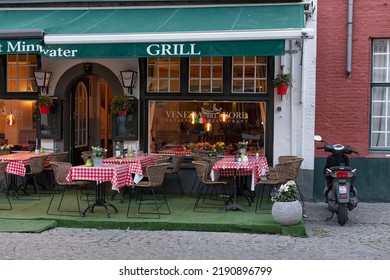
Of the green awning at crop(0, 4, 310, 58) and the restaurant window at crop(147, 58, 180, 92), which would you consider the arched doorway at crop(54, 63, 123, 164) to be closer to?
the restaurant window at crop(147, 58, 180, 92)

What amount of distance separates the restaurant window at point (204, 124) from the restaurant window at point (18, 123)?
2.96m

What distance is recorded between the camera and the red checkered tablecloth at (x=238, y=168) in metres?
9.46

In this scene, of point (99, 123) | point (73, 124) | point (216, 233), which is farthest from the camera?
point (99, 123)

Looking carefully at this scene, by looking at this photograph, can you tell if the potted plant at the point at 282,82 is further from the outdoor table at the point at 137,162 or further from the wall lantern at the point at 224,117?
the outdoor table at the point at 137,162

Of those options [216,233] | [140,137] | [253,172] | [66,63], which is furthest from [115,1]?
[216,233]

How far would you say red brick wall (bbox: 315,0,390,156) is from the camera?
11.1m

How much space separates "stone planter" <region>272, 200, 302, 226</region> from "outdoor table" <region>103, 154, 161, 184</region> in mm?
2689

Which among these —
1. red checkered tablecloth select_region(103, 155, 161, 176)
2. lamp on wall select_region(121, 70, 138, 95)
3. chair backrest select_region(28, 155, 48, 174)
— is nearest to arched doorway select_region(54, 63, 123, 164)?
lamp on wall select_region(121, 70, 138, 95)

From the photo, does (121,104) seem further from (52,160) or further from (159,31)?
(159,31)

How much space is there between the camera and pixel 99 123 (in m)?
14.7

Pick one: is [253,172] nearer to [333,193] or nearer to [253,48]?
[333,193]

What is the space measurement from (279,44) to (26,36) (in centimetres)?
479

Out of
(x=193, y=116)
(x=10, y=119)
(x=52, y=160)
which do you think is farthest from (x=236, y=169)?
(x=10, y=119)

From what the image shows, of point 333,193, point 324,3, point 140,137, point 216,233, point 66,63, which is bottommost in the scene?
point 216,233
